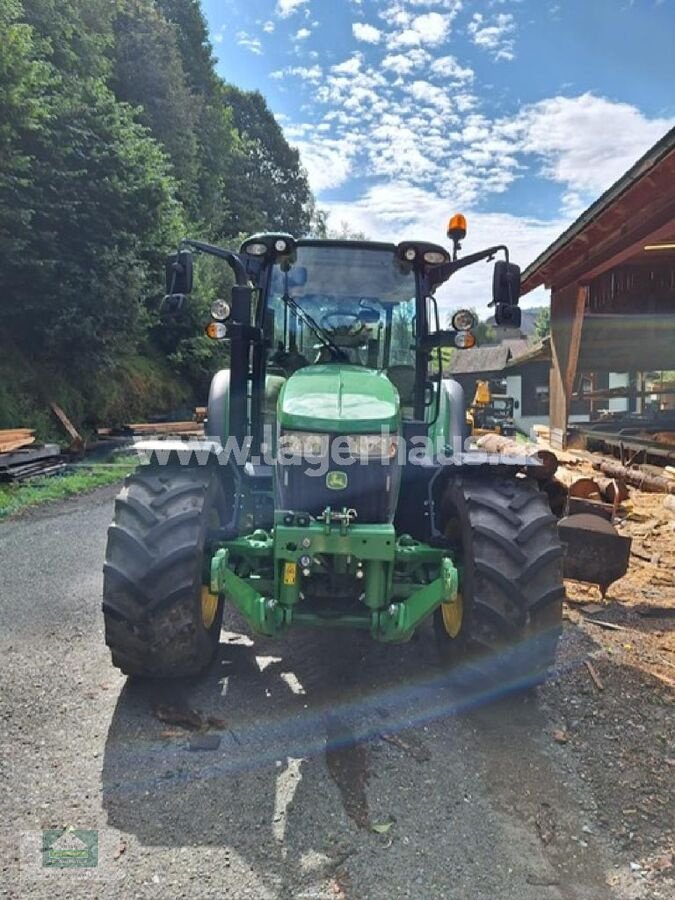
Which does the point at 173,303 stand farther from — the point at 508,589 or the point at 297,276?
the point at 508,589

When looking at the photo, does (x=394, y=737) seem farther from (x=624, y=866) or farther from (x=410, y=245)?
(x=410, y=245)

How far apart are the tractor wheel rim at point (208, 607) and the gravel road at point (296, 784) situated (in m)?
0.34

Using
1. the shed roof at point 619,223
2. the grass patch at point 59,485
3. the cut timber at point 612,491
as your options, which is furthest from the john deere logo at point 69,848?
the grass patch at point 59,485

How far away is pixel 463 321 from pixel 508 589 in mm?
1743

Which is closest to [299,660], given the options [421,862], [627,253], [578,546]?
[421,862]

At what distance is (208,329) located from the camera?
3.91m

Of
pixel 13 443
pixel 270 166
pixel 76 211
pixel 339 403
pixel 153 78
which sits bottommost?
pixel 13 443

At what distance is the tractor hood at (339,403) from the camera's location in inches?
127

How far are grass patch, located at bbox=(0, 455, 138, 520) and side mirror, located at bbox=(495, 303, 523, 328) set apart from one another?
699 cm

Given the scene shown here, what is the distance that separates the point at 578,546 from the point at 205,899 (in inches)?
147

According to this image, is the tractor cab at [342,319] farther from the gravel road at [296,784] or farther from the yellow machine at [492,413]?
the yellow machine at [492,413]

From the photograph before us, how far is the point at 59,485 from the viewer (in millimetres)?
10250

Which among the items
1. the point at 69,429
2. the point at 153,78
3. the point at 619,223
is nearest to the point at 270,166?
the point at 153,78

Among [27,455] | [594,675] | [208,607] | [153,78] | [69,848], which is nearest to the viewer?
[69,848]
